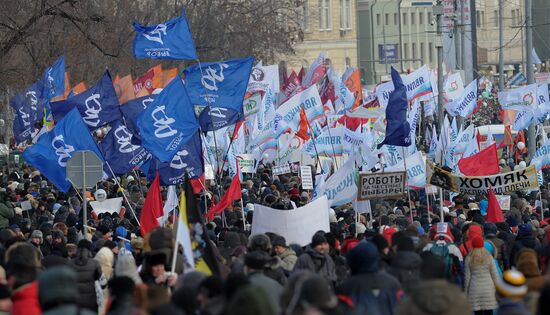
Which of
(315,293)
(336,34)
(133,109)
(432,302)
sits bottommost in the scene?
(432,302)

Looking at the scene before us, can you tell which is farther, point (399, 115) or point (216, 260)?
point (399, 115)

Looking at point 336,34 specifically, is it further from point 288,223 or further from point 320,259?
point 320,259

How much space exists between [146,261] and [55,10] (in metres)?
15.4

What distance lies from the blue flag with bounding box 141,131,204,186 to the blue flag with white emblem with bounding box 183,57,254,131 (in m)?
1.90

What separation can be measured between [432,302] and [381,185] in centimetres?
993

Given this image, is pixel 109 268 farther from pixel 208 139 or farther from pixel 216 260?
pixel 208 139

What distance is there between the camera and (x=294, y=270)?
42.4ft

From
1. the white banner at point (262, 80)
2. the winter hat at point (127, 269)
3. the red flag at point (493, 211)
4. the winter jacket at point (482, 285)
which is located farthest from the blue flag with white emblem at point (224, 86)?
the white banner at point (262, 80)

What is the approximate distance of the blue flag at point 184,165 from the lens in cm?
2058

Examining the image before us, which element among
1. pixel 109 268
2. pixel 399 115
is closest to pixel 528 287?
pixel 109 268

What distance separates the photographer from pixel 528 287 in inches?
437

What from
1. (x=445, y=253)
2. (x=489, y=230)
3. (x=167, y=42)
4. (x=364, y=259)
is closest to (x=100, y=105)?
(x=167, y=42)

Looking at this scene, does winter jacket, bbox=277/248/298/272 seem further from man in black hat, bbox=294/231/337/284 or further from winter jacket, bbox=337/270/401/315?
winter jacket, bbox=337/270/401/315

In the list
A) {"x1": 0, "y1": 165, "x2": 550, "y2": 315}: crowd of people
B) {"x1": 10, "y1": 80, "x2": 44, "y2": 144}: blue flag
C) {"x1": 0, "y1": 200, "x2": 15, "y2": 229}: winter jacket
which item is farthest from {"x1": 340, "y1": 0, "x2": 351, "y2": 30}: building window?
{"x1": 0, "y1": 200, "x2": 15, "y2": 229}: winter jacket
